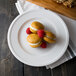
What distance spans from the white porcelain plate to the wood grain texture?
7 centimetres

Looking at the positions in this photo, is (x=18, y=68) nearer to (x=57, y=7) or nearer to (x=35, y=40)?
(x=35, y=40)

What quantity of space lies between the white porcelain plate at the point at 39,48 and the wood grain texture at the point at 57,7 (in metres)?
0.07

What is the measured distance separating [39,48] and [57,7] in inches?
10.3

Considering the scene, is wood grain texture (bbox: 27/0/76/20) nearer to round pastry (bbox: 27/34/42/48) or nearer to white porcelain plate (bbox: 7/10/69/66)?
white porcelain plate (bbox: 7/10/69/66)

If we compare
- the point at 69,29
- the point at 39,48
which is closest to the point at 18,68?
the point at 39,48

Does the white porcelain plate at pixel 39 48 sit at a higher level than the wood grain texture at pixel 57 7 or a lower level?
lower

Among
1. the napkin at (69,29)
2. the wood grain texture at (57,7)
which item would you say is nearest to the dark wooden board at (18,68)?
the napkin at (69,29)

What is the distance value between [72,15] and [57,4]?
0.34ft

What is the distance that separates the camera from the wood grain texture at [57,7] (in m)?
0.61

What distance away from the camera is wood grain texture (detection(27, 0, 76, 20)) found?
1.99ft

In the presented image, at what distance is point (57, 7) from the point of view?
0.62 meters

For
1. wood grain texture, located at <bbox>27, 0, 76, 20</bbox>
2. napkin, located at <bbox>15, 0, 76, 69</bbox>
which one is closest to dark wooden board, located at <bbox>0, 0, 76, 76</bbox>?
napkin, located at <bbox>15, 0, 76, 69</bbox>

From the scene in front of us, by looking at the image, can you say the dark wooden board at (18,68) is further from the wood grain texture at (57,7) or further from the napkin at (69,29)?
the wood grain texture at (57,7)

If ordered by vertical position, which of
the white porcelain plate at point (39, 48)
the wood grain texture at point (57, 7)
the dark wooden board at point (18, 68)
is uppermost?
the wood grain texture at point (57, 7)
